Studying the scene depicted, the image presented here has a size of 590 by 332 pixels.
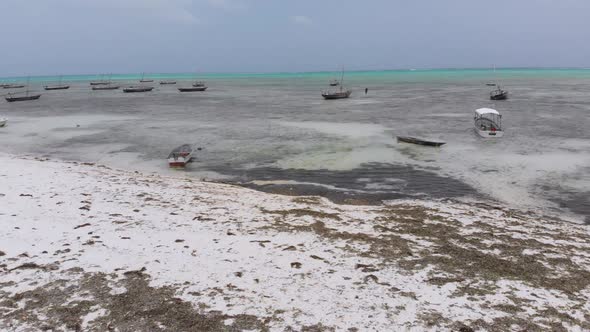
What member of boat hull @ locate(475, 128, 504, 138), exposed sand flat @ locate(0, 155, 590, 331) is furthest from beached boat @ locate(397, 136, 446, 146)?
exposed sand flat @ locate(0, 155, 590, 331)

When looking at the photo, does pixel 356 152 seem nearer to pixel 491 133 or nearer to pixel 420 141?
pixel 420 141

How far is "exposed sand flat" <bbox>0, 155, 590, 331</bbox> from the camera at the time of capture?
286 inches

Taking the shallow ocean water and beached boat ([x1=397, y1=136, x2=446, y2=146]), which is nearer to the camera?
the shallow ocean water

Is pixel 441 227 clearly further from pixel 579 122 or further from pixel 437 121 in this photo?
pixel 579 122

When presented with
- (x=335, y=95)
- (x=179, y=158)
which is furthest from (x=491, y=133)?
(x=335, y=95)

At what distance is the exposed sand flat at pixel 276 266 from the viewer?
23.8ft

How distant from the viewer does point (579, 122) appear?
41.4 metres

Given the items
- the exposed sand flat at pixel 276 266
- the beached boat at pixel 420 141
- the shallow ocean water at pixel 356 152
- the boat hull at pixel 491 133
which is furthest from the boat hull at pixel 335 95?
the exposed sand flat at pixel 276 266

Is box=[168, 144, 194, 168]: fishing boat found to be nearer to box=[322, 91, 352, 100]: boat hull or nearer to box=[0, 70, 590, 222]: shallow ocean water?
box=[0, 70, 590, 222]: shallow ocean water

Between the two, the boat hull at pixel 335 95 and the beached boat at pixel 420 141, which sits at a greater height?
the boat hull at pixel 335 95

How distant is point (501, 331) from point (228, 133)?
3288cm

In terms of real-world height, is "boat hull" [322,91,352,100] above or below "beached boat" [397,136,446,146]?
above

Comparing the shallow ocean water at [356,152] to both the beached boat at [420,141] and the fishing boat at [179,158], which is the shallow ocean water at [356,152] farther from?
the beached boat at [420,141]

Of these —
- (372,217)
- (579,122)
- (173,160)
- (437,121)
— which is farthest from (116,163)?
(579,122)
